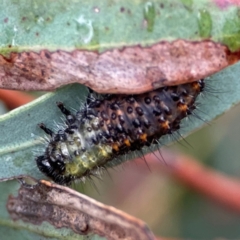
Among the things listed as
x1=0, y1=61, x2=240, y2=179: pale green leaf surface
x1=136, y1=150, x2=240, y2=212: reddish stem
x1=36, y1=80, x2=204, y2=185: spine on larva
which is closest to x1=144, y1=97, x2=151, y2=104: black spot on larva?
x1=36, y1=80, x2=204, y2=185: spine on larva

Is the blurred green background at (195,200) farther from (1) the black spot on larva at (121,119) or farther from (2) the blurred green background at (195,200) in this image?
(1) the black spot on larva at (121,119)

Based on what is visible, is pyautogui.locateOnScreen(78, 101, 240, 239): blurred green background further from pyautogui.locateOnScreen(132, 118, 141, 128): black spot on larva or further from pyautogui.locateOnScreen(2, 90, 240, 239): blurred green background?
pyautogui.locateOnScreen(132, 118, 141, 128): black spot on larva

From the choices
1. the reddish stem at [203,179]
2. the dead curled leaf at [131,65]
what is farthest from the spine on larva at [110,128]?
the reddish stem at [203,179]

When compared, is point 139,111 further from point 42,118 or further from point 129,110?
point 42,118

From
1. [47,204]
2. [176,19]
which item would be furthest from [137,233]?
[176,19]

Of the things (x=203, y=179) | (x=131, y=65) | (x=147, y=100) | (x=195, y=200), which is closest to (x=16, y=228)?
(x=147, y=100)

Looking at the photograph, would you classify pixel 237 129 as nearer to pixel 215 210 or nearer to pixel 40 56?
pixel 215 210
